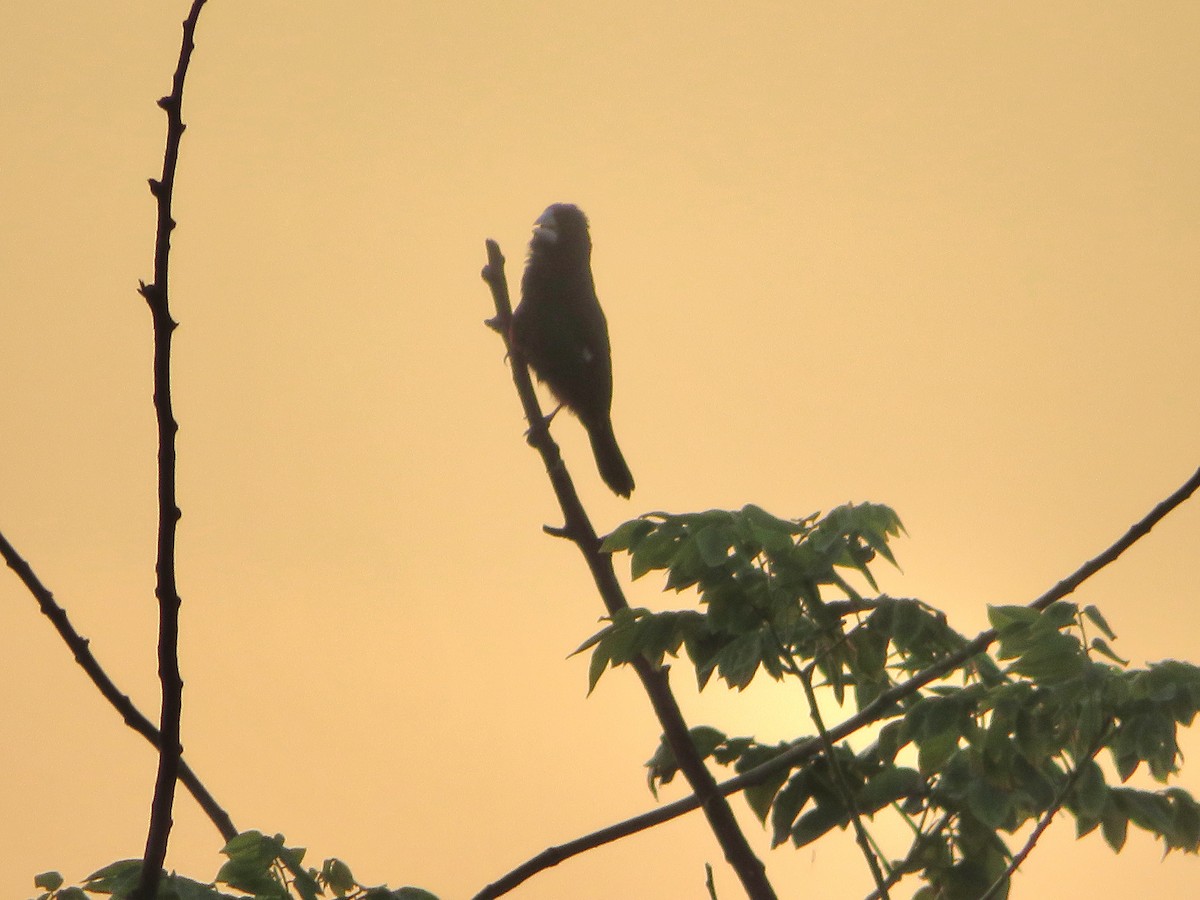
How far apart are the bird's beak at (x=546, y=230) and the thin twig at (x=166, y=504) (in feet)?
20.0

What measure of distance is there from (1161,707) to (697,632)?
88 centimetres

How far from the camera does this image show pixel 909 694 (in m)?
2.65

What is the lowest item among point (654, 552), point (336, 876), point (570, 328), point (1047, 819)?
point (1047, 819)

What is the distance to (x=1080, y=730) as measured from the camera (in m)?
2.44

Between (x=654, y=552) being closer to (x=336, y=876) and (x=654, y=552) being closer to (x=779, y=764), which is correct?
(x=779, y=764)

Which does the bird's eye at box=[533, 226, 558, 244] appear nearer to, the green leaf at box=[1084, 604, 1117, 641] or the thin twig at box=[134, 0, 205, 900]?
the green leaf at box=[1084, 604, 1117, 641]

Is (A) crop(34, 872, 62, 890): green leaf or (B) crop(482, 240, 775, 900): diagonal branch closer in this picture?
(A) crop(34, 872, 62, 890): green leaf

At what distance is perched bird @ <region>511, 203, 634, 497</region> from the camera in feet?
24.1

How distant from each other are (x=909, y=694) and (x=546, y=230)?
5.20 meters

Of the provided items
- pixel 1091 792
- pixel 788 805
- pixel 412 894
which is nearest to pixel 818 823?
pixel 788 805

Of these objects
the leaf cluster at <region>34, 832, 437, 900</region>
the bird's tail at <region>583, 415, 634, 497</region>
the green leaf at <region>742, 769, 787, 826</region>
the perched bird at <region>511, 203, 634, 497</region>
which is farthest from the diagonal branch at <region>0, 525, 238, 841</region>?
the bird's tail at <region>583, 415, 634, 497</region>

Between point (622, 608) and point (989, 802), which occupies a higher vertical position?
point (622, 608)

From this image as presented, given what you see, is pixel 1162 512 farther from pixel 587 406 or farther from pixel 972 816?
pixel 587 406

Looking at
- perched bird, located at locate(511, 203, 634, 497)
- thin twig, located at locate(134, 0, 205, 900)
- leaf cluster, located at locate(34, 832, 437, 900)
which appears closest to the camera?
thin twig, located at locate(134, 0, 205, 900)
